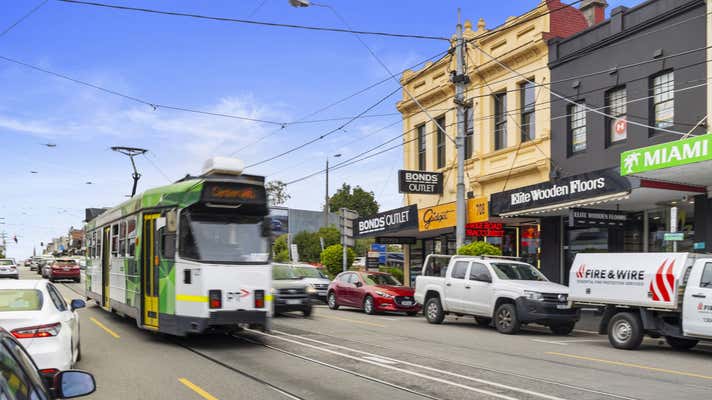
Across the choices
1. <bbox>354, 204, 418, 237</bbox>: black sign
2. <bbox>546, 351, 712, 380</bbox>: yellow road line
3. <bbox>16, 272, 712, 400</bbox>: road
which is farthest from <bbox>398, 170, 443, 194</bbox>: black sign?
<bbox>546, 351, 712, 380</bbox>: yellow road line

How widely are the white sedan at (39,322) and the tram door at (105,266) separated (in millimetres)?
8325

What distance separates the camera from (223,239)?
1232cm

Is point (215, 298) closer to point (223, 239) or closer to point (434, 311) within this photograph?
point (223, 239)

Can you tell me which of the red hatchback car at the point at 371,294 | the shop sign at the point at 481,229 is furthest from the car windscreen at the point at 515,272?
the shop sign at the point at 481,229

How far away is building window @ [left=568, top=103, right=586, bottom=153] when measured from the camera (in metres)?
22.2

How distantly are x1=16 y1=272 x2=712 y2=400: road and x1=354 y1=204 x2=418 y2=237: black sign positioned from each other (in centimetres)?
1198

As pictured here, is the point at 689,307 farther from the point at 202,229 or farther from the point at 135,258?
the point at 135,258

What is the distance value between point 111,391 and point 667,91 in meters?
16.9

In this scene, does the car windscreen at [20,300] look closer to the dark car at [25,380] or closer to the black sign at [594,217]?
the dark car at [25,380]

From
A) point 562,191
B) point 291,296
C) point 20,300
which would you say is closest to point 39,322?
point 20,300

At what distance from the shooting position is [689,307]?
1248 cm

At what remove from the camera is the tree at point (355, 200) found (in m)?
90.0

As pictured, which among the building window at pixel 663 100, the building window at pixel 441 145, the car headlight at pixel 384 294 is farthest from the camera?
the building window at pixel 441 145

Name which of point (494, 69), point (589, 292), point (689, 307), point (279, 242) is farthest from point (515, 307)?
point (279, 242)
